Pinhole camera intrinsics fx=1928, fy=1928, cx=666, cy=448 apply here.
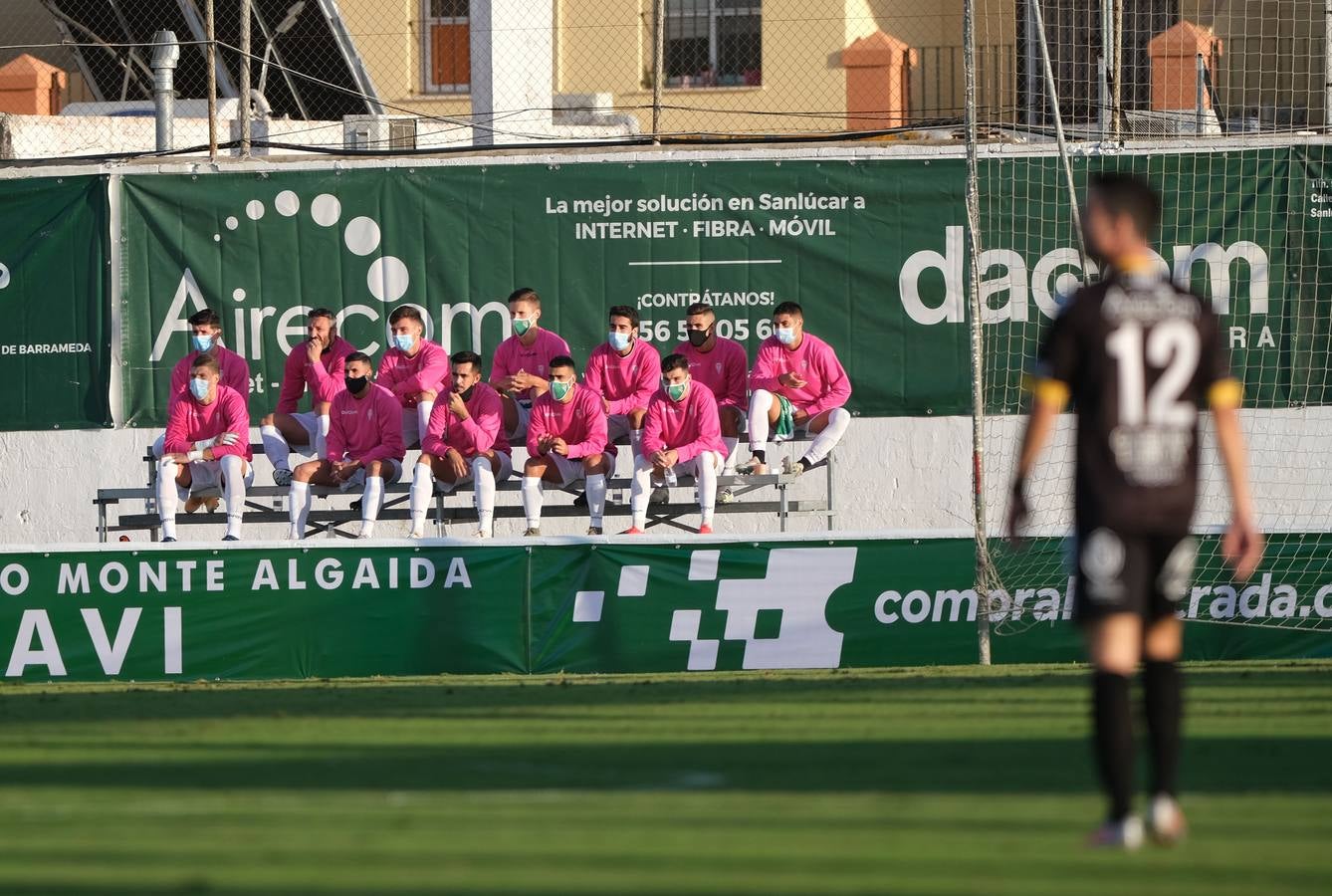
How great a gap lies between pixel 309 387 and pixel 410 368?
3.97 feet

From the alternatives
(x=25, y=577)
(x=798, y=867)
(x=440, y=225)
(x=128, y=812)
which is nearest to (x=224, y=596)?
(x=25, y=577)

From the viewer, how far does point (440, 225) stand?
56.3ft

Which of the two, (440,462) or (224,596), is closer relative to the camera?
(224,596)

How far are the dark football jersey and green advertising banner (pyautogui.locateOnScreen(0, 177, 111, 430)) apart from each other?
43.4ft

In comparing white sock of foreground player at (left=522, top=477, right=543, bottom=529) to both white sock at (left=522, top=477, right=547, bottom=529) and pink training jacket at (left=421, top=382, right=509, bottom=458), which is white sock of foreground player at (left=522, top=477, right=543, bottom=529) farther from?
pink training jacket at (left=421, top=382, right=509, bottom=458)

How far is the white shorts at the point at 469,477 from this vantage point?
14.9 m

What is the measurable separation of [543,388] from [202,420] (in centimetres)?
276

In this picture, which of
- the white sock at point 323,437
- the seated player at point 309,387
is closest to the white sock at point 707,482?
the white sock at point 323,437

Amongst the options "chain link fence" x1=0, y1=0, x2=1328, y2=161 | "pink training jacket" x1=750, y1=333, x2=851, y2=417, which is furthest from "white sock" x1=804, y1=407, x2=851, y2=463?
"chain link fence" x1=0, y1=0, x2=1328, y2=161

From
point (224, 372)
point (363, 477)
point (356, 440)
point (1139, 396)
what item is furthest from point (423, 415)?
point (1139, 396)

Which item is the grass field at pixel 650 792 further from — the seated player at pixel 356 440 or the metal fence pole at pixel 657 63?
the metal fence pole at pixel 657 63

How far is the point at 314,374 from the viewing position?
1590 centimetres

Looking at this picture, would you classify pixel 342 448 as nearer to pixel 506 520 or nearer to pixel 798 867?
pixel 506 520

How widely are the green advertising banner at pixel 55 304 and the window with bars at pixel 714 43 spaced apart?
12504 mm
